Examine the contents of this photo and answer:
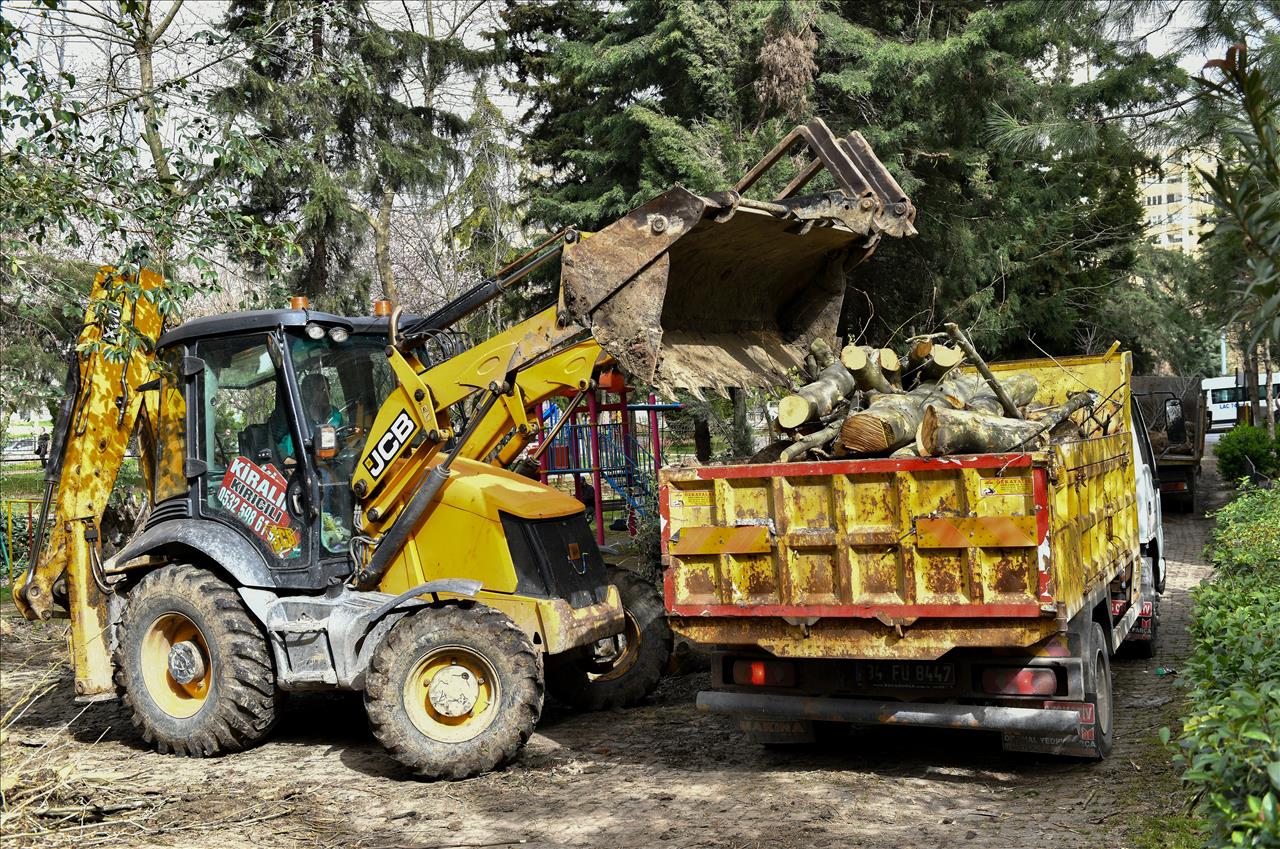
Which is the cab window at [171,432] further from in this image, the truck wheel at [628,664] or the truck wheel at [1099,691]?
the truck wheel at [1099,691]

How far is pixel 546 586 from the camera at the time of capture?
7422 mm

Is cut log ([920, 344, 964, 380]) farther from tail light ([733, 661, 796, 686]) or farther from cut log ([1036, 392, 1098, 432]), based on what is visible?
tail light ([733, 661, 796, 686])

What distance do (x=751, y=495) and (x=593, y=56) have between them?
32.2 ft

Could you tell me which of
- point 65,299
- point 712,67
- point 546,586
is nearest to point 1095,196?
point 712,67

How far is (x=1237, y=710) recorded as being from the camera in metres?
3.36

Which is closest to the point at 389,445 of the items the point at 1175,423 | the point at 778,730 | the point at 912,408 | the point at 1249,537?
the point at 778,730

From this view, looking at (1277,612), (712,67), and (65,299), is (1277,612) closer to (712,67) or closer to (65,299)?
(65,299)

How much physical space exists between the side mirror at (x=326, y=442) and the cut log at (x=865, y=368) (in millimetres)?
3120

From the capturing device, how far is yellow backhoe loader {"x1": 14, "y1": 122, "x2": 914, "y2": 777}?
678cm

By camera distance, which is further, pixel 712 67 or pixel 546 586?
pixel 712 67

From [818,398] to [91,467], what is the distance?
5008mm

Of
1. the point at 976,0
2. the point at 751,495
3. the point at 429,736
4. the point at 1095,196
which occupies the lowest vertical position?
the point at 429,736

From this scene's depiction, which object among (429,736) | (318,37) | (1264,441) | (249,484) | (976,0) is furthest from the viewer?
(1264,441)

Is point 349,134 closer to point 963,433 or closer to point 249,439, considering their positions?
point 249,439
